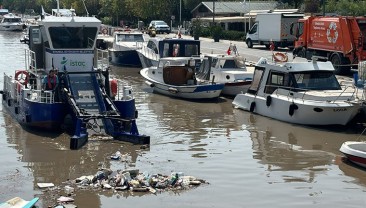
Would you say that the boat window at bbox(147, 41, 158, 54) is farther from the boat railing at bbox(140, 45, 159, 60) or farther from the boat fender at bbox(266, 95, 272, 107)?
the boat fender at bbox(266, 95, 272, 107)

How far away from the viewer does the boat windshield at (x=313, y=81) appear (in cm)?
2270

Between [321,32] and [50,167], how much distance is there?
2158 centimetres

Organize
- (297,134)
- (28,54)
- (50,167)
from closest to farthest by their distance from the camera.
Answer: (50,167) < (297,134) < (28,54)

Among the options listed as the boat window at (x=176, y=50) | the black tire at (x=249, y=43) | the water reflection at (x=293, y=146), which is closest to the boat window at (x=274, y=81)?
the water reflection at (x=293, y=146)

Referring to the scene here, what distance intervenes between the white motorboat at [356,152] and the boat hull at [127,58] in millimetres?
25994

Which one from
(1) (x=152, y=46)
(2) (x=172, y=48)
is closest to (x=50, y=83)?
(2) (x=172, y=48)

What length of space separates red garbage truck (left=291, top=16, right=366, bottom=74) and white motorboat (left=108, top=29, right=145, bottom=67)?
10784mm

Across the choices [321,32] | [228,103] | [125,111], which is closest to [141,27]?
[321,32]

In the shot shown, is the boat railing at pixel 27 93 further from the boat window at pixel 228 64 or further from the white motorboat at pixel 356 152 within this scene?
the white motorboat at pixel 356 152

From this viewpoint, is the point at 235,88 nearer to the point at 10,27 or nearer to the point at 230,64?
the point at 230,64

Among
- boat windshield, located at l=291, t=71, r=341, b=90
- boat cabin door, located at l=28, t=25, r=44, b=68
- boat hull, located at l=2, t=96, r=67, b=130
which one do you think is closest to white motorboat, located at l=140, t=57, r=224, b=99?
boat windshield, located at l=291, t=71, r=341, b=90

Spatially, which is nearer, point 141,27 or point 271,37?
point 271,37

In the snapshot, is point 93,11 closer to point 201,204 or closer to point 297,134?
point 297,134

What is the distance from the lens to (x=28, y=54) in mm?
24812
